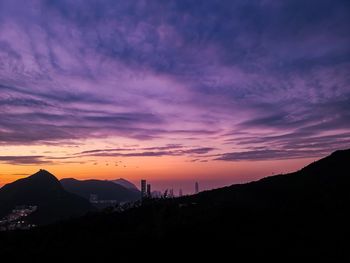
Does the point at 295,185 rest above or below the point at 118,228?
above

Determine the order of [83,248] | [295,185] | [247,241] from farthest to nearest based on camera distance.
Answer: [295,185]
[83,248]
[247,241]

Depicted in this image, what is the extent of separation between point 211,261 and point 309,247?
2353 centimetres

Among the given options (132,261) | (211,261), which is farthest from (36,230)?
(211,261)

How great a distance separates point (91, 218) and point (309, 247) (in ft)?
396

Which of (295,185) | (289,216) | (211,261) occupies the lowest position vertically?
(211,261)

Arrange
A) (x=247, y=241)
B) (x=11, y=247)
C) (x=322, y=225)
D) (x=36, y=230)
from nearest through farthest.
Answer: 1. (x=247, y=241)
2. (x=322, y=225)
3. (x=11, y=247)
4. (x=36, y=230)

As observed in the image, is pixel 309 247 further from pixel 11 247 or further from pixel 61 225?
pixel 61 225

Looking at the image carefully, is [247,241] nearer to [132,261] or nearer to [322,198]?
[132,261]

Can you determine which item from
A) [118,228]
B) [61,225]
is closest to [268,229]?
[118,228]

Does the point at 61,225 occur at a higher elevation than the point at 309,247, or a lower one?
higher

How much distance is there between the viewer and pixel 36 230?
472 feet

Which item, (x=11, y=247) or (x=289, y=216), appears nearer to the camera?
(x=289, y=216)

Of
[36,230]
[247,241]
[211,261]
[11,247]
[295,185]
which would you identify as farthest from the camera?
[295,185]

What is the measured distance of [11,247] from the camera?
114750 millimetres
